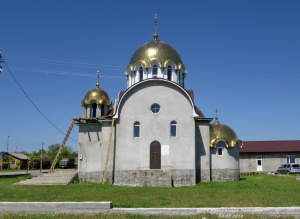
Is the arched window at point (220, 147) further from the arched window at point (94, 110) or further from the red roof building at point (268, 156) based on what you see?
the red roof building at point (268, 156)

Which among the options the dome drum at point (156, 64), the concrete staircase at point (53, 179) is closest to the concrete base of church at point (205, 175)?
the dome drum at point (156, 64)

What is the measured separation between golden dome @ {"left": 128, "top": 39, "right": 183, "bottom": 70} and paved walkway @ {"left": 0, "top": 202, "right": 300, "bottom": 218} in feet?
52.4

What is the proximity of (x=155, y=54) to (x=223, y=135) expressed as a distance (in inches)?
305

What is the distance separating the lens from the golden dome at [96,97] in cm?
2612

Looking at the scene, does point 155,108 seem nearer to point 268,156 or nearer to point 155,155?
point 155,155

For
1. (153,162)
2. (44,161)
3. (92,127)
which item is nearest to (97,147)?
(92,127)

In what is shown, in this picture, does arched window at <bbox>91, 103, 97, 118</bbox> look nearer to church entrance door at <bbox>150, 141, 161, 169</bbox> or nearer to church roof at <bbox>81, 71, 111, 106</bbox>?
church roof at <bbox>81, 71, 111, 106</bbox>

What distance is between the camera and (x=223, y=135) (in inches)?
956

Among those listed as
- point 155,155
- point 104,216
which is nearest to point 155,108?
point 155,155

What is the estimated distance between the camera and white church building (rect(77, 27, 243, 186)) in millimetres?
21875

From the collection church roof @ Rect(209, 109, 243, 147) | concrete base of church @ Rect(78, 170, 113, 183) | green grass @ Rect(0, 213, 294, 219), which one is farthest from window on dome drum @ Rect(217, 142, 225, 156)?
green grass @ Rect(0, 213, 294, 219)

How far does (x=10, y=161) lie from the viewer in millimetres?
58906

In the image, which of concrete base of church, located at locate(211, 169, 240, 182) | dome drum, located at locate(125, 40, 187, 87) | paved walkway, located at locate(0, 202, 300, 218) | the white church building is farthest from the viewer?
dome drum, located at locate(125, 40, 187, 87)

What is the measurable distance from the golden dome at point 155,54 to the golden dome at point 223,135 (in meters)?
5.36
